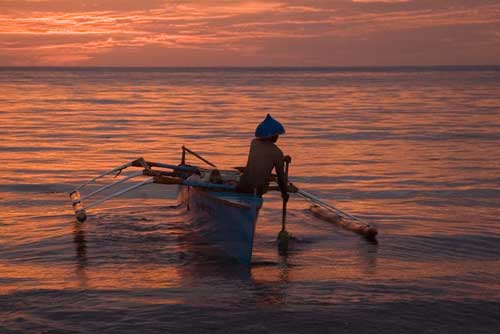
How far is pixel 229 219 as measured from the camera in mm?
11078

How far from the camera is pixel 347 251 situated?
39.4 feet

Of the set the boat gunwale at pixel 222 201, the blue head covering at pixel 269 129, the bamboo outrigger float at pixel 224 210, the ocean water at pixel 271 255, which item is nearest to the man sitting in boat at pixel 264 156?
the blue head covering at pixel 269 129

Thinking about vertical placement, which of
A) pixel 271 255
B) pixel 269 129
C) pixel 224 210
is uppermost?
pixel 269 129

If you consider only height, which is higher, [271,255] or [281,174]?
[281,174]

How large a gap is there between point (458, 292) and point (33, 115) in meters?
38.9

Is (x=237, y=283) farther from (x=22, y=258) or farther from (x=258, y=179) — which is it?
(x=22, y=258)

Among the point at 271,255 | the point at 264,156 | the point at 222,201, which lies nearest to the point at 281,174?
the point at 264,156

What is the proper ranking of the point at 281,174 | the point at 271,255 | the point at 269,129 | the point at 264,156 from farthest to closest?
the point at 271,255 → the point at 281,174 → the point at 264,156 → the point at 269,129

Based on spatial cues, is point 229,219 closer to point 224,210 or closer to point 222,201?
point 224,210

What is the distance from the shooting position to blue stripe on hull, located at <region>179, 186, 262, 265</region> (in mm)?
10359

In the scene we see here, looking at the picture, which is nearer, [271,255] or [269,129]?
[269,129]

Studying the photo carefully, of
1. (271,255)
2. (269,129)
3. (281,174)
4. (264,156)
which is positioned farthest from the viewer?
(271,255)

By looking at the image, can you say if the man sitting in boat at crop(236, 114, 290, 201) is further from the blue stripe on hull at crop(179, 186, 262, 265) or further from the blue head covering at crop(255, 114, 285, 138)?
the blue stripe on hull at crop(179, 186, 262, 265)

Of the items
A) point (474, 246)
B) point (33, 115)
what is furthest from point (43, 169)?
point (33, 115)
